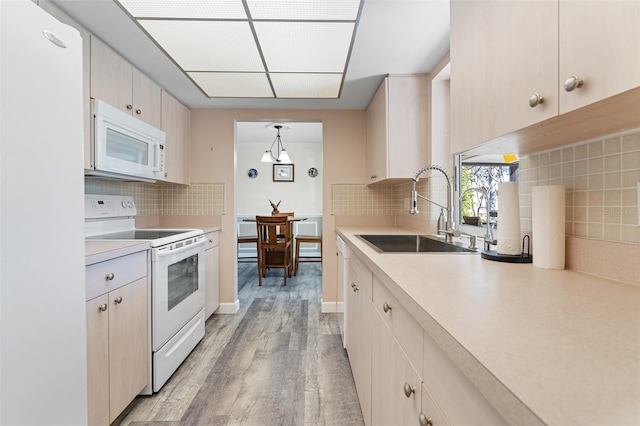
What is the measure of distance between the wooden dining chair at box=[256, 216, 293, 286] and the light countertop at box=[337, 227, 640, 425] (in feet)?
10.7

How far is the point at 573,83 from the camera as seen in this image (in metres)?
0.60

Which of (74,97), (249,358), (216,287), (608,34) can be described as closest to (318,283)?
(216,287)

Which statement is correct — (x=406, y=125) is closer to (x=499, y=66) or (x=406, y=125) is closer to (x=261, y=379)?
(x=499, y=66)

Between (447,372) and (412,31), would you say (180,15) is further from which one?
(447,372)

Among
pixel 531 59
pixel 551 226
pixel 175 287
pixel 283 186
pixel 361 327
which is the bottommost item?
pixel 361 327

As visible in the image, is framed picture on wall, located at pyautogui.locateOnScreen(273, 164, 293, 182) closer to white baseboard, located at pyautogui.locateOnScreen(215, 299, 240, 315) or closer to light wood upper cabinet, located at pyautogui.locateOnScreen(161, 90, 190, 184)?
light wood upper cabinet, located at pyautogui.locateOnScreen(161, 90, 190, 184)

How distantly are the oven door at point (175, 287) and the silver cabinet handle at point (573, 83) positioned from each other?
190cm

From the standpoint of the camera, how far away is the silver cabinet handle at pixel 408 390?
771mm

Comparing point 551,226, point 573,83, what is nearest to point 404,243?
point 551,226

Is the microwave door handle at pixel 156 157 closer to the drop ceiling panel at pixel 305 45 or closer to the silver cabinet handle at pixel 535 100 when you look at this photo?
the drop ceiling panel at pixel 305 45

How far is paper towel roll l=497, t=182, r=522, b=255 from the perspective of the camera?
45.6 inches

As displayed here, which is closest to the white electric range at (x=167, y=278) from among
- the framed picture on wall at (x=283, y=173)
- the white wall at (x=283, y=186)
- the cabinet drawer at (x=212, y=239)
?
the cabinet drawer at (x=212, y=239)

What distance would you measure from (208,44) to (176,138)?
1.20m

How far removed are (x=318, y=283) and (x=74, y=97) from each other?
3646 millimetres
